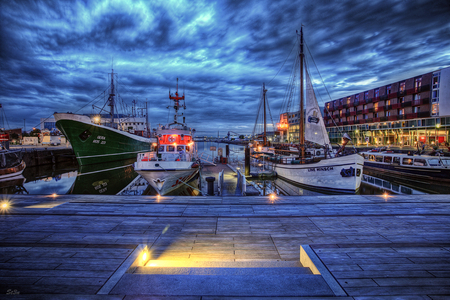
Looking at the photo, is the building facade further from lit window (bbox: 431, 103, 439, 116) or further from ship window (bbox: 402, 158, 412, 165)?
ship window (bbox: 402, 158, 412, 165)

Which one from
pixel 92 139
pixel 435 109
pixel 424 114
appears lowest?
pixel 92 139

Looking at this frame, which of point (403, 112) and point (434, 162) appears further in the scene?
point (403, 112)

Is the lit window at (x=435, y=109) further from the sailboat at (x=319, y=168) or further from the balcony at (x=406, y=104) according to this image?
the sailboat at (x=319, y=168)

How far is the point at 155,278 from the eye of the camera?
7.82 feet

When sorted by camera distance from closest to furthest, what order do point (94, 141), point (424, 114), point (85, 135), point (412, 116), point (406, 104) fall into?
1. point (85, 135)
2. point (94, 141)
3. point (424, 114)
4. point (412, 116)
5. point (406, 104)

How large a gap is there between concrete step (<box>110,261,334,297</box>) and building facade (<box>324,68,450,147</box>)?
3432 centimetres

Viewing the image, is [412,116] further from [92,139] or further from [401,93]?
[92,139]

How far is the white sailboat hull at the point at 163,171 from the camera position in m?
12.0

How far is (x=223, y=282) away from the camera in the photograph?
233 cm

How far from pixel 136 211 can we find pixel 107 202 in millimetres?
1517

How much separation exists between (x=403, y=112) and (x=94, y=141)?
2360 inches

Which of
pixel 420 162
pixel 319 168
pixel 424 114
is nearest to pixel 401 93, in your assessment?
pixel 424 114

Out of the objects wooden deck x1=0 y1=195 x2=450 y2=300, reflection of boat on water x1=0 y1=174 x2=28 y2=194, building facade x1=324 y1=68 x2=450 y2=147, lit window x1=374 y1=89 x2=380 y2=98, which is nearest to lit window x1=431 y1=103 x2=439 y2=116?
building facade x1=324 y1=68 x2=450 y2=147

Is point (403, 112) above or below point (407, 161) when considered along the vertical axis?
above
